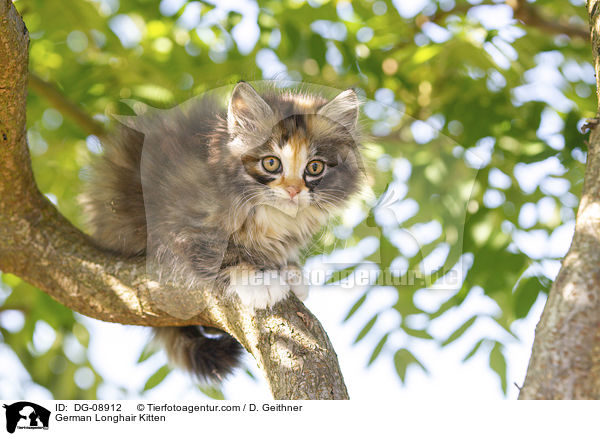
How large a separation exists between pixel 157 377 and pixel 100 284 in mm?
996

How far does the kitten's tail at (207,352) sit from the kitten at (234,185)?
53cm

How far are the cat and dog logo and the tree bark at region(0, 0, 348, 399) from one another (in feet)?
2.07

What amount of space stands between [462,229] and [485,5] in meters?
1.47

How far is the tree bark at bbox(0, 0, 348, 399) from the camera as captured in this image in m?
2.06

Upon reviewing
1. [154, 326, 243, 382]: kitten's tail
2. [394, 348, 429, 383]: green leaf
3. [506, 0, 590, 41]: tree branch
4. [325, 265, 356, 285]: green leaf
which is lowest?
[154, 326, 243, 382]: kitten's tail

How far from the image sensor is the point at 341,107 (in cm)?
249

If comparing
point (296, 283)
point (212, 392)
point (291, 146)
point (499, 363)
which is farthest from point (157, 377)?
point (499, 363)

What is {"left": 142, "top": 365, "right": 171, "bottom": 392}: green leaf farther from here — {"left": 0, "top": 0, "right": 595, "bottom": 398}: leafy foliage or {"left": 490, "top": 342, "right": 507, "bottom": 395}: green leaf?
{"left": 490, "top": 342, "right": 507, "bottom": 395}: green leaf

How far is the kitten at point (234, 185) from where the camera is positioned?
2373mm

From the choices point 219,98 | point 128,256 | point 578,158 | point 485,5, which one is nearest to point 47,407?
point 128,256

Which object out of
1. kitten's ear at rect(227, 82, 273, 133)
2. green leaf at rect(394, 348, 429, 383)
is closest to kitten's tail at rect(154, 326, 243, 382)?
green leaf at rect(394, 348, 429, 383)

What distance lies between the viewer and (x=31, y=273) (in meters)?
2.71

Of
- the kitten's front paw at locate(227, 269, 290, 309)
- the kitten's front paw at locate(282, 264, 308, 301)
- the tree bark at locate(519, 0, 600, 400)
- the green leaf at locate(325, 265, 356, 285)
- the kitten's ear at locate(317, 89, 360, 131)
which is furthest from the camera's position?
the green leaf at locate(325, 265, 356, 285)

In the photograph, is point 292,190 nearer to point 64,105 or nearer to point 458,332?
point 458,332
